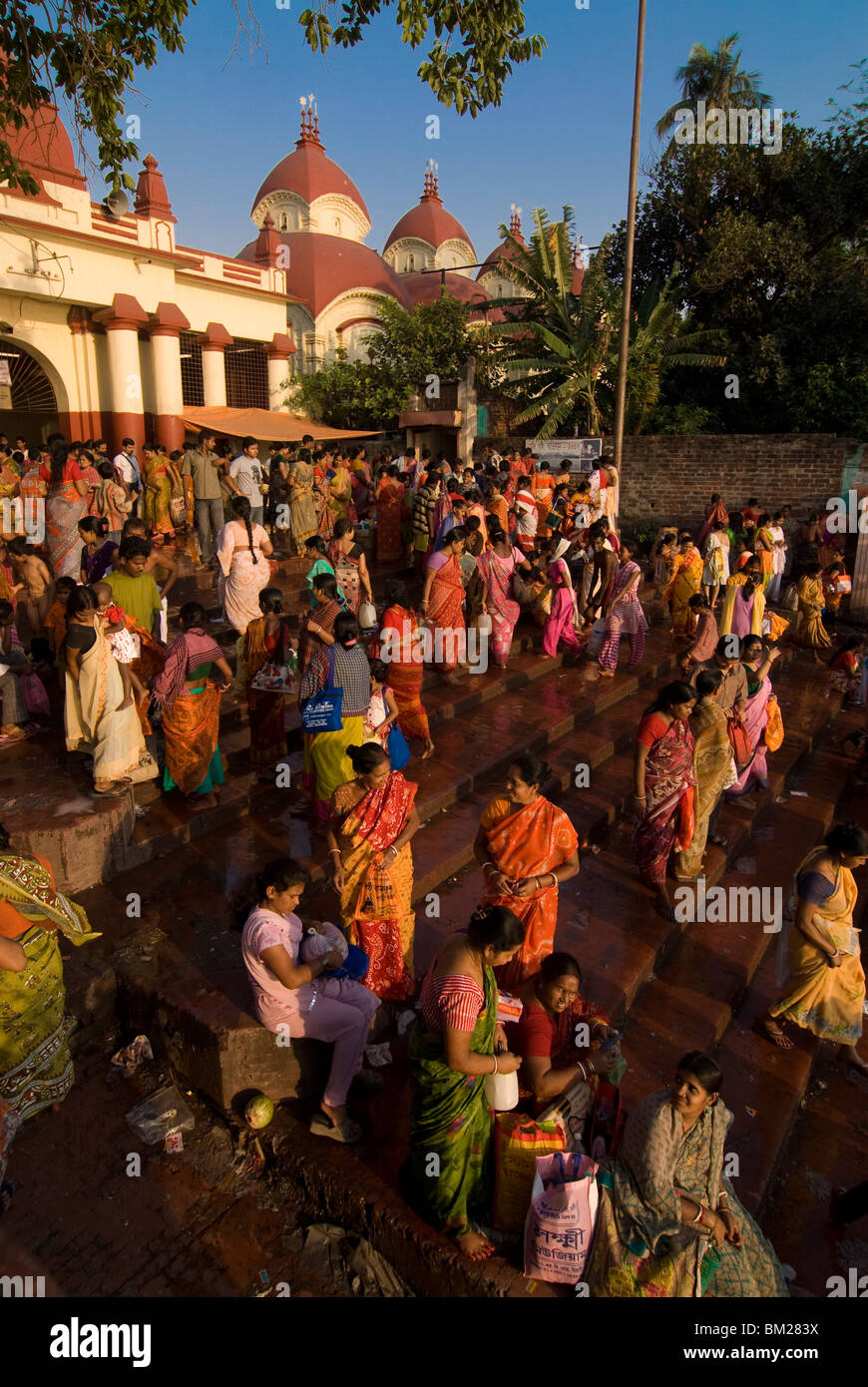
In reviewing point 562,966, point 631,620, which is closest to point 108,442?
point 631,620

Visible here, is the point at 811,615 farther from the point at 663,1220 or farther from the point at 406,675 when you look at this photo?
the point at 663,1220

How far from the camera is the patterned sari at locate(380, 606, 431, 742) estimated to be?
17.9 ft

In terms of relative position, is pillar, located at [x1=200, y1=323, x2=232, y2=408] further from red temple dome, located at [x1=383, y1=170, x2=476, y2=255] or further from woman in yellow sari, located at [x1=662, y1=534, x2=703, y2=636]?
red temple dome, located at [x1=383, y1=170, x2=476, y2=255]

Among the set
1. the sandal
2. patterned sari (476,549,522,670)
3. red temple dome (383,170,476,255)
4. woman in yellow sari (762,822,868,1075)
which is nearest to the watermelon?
the sandal

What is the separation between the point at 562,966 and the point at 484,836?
2.80ft

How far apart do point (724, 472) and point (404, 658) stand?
10981mm

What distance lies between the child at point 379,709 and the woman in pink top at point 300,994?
5.33 feet

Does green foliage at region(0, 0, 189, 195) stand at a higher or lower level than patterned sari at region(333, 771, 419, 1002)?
higher

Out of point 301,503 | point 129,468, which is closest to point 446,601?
point 301,503

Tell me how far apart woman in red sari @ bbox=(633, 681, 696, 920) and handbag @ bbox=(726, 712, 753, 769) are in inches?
46.8

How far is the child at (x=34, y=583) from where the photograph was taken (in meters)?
5.59

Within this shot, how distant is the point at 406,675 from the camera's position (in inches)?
227
